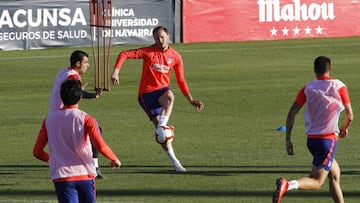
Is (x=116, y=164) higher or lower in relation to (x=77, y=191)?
higher

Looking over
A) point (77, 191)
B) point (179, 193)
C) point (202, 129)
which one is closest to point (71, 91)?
point (77, 191)

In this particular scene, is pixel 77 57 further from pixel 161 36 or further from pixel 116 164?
pixel 116 164

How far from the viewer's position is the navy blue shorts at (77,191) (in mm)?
10734

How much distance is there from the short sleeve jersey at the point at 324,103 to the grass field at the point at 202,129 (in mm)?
1477

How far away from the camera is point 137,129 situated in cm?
2195

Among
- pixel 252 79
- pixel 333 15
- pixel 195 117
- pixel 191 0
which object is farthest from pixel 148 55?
pixel 333 15

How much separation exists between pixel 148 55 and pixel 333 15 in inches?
1117

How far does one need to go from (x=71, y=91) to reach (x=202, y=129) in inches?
442

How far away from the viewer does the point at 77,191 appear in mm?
10836

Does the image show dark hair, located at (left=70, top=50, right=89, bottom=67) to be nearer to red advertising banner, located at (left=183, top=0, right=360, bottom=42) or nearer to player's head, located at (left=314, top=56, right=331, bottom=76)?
player's head, located at (left=314, top=56, right=331, bottom=76)

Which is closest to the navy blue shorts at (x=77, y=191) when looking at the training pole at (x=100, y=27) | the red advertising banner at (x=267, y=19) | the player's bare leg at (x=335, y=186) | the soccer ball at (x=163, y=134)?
the player's bare leg at (x=335, y=186)

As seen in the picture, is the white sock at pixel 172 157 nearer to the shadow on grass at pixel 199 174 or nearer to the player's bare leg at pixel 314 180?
the shadow on grass at pixel 199 174

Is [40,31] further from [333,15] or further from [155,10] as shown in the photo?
[333,15]

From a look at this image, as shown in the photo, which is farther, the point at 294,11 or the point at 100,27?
the point at 294,11
